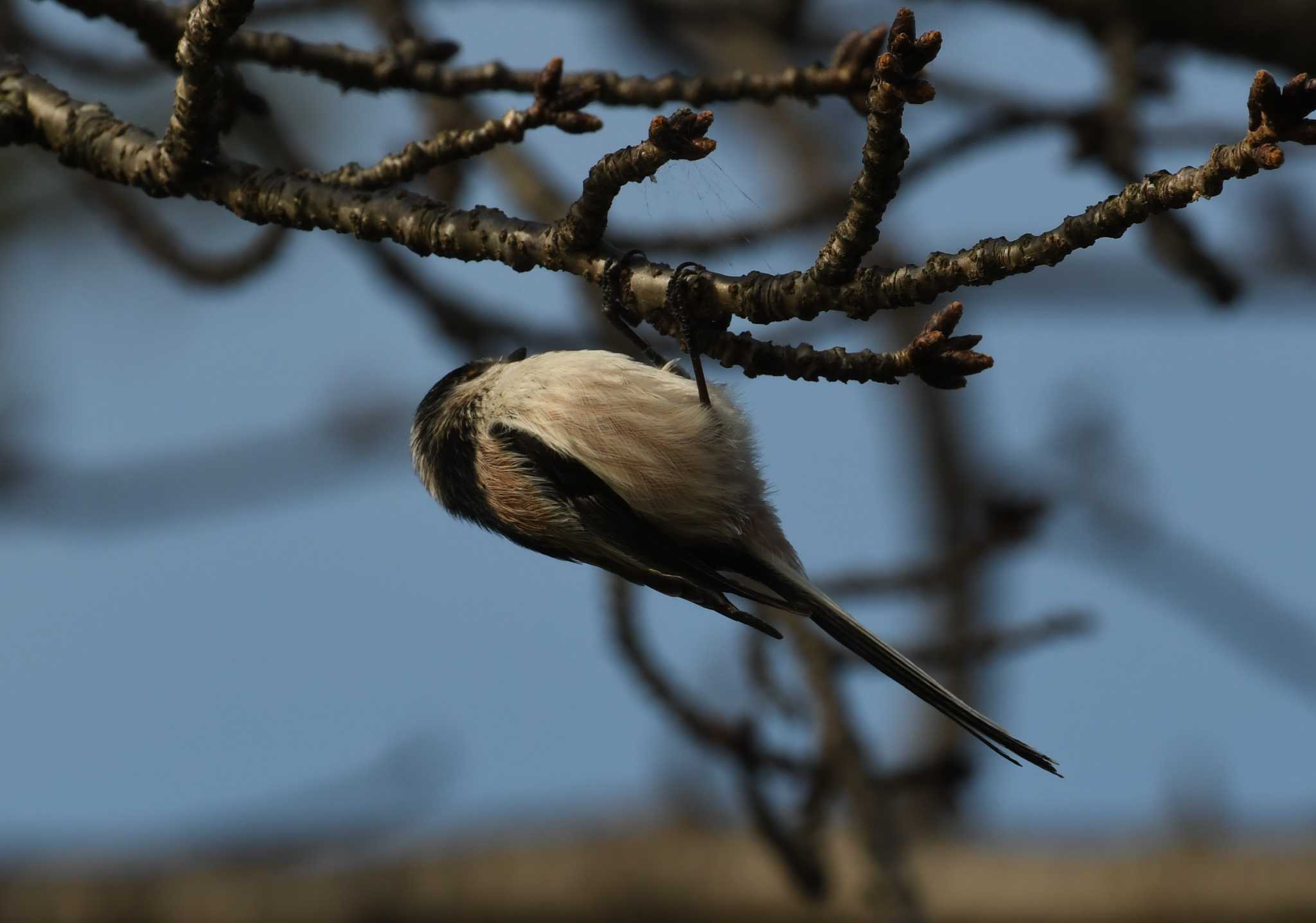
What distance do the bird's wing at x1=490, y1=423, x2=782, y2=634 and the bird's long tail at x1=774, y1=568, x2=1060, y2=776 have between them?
75 mm

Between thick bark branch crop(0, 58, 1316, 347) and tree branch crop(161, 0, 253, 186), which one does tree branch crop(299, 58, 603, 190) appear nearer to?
thick bark branch crop(0, 58, 1316, 347)

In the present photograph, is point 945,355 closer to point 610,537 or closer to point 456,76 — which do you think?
point 610,537

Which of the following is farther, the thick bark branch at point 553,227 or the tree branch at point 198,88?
the tree branch at point 198,88

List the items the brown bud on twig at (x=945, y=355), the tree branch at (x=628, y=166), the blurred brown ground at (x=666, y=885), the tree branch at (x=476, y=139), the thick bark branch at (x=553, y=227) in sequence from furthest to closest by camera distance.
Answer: the blurred brown ground at (x=666, y=885) → the tree branch at (x=476, y=139) → the brown bud on twig at (x=945, y=355) → the tree branch at (x=628, y=166) → the thick bark branch at (x=553, y=227)

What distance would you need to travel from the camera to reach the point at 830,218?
3.96 metres

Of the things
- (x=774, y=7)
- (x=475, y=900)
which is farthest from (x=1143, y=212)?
(x=475, y=900)

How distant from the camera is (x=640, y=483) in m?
2.91

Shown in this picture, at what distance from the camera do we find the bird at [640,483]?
9.34ft

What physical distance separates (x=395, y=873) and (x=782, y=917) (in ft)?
4.90

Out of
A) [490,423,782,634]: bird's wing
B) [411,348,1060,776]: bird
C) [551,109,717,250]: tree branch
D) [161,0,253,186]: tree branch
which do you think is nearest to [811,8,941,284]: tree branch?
[551,109,717,250]: tree branch

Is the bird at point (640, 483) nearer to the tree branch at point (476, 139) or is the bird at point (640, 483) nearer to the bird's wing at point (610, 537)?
the bird's wing at point (610, 537)

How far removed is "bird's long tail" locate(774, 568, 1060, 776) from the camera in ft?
7.65

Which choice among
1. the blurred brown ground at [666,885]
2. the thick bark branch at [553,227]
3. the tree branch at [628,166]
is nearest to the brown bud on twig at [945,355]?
the thick bark branch at [553,227]

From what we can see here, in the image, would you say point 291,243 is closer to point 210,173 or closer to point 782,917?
point 210,173
